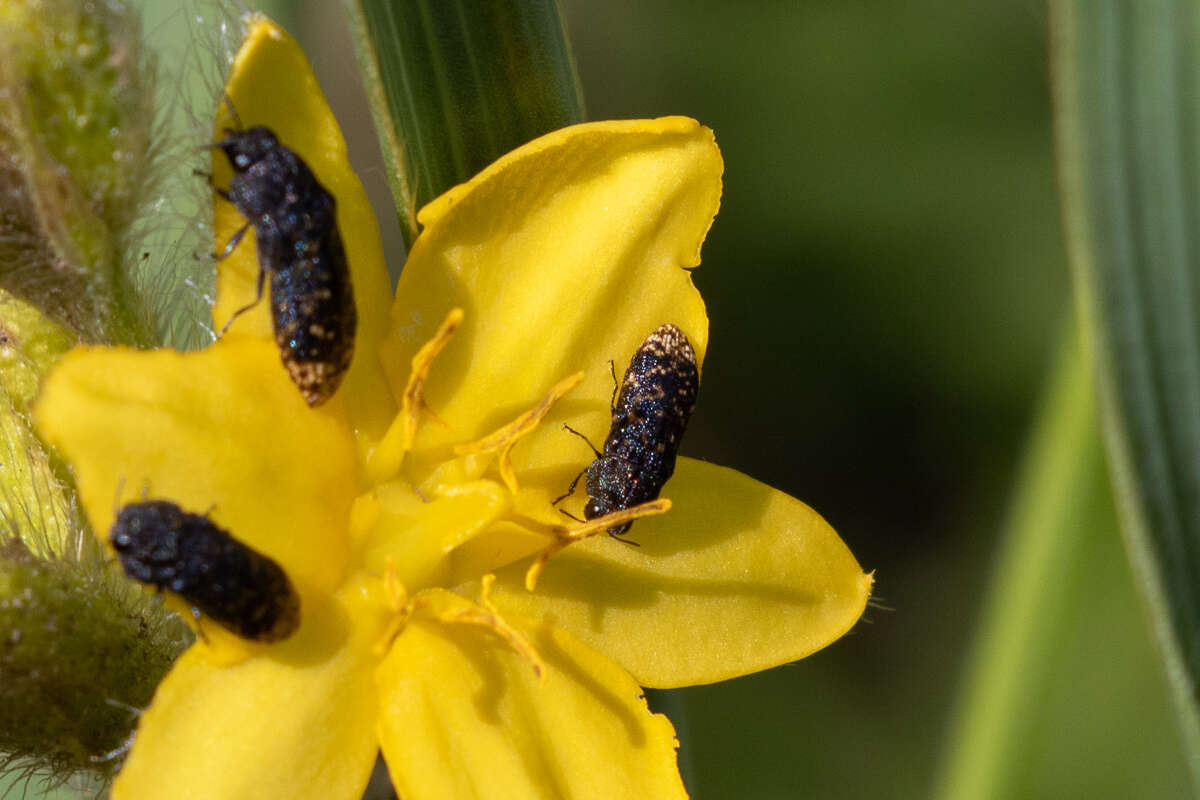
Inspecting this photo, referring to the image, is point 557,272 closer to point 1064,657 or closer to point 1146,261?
point 1146,261

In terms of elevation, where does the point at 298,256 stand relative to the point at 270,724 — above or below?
above

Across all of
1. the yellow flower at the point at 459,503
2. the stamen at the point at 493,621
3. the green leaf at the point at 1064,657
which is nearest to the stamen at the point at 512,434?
the yellow flower at the point at 459,503

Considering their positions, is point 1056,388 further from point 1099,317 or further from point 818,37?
point 818,37

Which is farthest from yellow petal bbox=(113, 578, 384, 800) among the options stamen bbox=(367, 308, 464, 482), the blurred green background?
the blurred green background

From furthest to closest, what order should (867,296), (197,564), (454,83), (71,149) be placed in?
1. (867,296)
2. (454,83)
3. (71,149)
4. (197,564)

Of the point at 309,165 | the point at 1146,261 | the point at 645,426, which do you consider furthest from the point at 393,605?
the point at 1146,261

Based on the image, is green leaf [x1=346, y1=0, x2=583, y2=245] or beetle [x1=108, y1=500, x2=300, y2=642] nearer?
beetle [x1=108, y1=500, x2=300, y2=642]

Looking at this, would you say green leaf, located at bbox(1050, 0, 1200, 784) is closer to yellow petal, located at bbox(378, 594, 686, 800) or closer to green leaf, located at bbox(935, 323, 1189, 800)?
green leaf, located at bbox(935, 323, 1189, 800)
